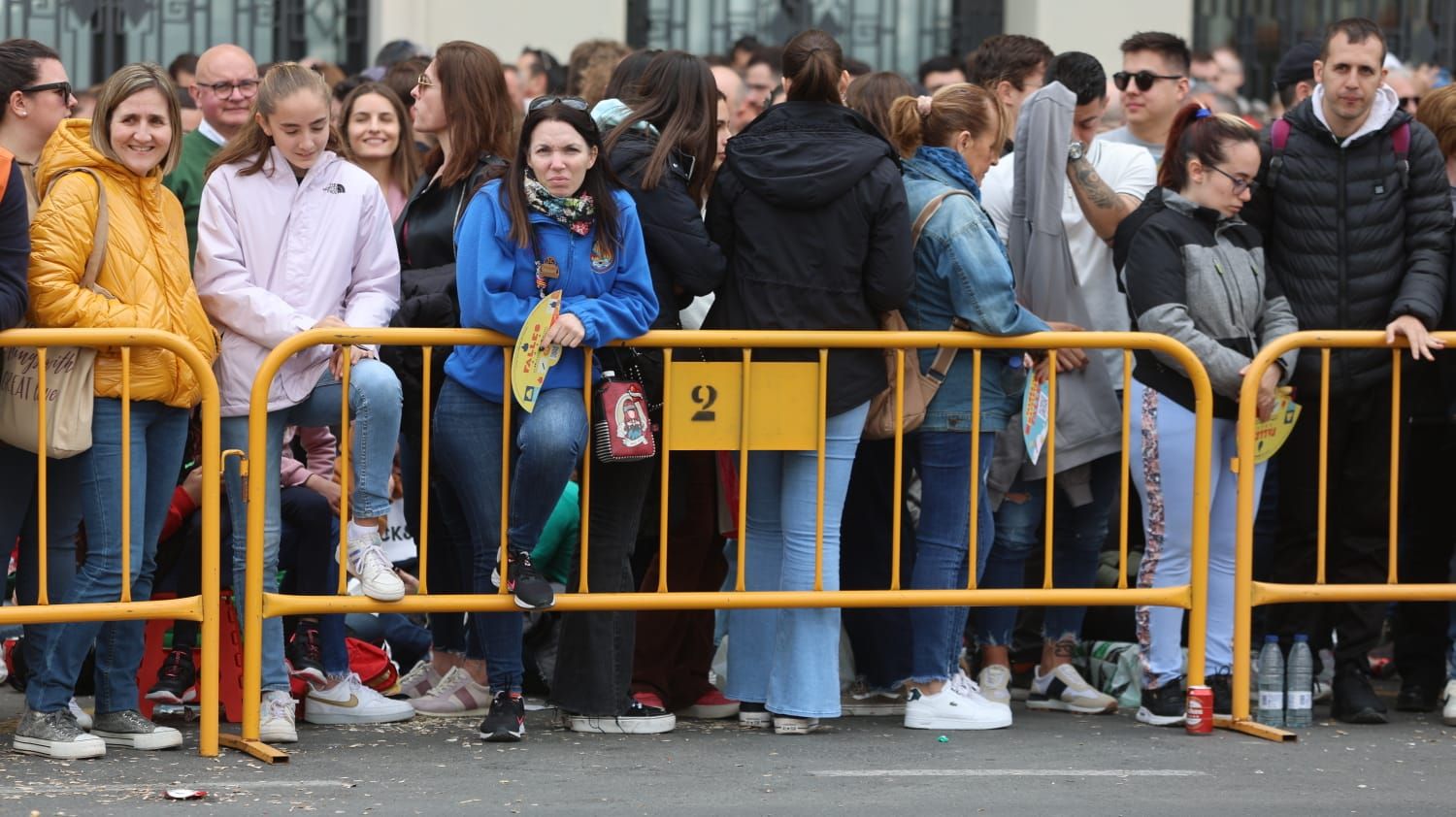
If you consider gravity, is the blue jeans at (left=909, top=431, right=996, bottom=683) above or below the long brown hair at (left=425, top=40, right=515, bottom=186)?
below

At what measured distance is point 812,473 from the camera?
23.8 ft

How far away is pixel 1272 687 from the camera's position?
25.1 ft

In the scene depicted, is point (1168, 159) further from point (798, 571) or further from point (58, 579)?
point (58, 579)

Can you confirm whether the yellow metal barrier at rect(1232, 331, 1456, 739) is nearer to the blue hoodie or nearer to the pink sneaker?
the pink sneaker

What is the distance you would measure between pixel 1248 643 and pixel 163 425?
142 inches

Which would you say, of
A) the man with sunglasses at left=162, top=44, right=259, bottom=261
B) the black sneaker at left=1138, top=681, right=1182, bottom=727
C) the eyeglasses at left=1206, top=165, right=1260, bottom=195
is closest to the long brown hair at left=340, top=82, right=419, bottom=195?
the man with sunglasses at left=162, top=44, right=259, bottom=261

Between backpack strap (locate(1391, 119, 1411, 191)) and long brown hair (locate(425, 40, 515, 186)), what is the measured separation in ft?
10.2

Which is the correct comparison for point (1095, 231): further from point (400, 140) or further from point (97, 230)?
point (97, 230)

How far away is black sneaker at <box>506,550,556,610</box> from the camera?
6.88m

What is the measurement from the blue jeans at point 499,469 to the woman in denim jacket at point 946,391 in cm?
127

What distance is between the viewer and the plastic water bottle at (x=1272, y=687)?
7633 millimetres

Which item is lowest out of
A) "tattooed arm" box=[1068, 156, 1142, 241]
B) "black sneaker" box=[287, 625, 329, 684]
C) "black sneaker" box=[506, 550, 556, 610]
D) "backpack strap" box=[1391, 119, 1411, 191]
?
"black sneaker" box=[287, 625, 329, 684]

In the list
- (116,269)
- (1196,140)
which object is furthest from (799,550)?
(116,269)

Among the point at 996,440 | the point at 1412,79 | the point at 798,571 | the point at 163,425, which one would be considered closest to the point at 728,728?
the point at 798,571
